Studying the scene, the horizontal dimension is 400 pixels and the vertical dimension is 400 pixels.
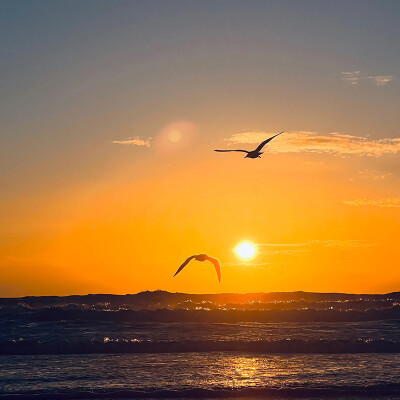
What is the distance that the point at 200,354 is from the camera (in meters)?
23.0

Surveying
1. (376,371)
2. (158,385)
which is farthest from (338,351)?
(158,385)

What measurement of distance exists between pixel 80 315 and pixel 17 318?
3.65 metres

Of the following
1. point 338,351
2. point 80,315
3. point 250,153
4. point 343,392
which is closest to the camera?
point 343,392

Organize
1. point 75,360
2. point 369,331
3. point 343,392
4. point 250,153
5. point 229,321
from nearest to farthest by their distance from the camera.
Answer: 1. point 343,392
2. point 75,360
3. point 250,153
4. point 369,331
5. point 229,321

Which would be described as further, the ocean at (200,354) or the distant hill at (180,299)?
the distant hill at (180,299)

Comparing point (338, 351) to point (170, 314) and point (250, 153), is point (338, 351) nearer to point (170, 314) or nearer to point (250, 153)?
point (250, 153)

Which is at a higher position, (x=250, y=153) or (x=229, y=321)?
(x=250, y=153)

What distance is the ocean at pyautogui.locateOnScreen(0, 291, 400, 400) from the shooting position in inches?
659

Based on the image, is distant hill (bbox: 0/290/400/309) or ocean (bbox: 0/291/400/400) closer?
ocean (bbox: 0/291/400/400)

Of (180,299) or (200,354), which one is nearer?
(200,354)

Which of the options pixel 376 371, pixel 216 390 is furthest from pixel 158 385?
pixel 376 371

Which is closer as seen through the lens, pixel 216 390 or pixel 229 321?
pixel 216 390

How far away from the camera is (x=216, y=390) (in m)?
16.7

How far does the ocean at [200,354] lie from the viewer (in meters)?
16.8
